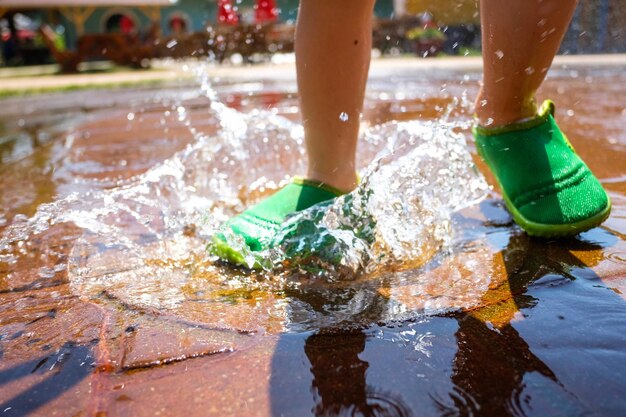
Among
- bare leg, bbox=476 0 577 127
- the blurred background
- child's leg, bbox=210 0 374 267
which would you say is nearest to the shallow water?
child's leg, bbox=210 0 374 267

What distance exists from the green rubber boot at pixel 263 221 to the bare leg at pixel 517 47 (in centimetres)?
41

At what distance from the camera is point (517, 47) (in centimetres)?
121

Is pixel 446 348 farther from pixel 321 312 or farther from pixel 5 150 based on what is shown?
pixel 5 150

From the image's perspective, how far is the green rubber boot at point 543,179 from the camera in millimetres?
1188

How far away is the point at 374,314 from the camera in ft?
2.95

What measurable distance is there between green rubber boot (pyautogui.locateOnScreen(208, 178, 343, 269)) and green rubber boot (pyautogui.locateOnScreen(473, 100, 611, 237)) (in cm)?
38

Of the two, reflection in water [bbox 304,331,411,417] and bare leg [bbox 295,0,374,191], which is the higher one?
bare leg [bbox 295,0,374,191]

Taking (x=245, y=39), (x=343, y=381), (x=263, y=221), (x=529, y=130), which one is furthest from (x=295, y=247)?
(x=245, y=39)

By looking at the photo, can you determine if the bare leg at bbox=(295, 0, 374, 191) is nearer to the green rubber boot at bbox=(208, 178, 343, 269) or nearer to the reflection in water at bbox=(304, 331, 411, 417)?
the green rubber boot at bbox=(208, 178, 343, 269)

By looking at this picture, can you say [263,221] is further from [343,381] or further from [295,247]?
[343,381]

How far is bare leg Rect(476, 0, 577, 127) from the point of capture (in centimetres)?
118

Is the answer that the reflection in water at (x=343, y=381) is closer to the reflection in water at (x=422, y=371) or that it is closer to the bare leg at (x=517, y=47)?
the reflection in water at (x=422, y=371)

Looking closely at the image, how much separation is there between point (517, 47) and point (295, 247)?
24.0 inches

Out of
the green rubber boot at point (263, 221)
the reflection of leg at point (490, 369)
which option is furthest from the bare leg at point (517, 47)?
the reflection of leg at point (490, 369)
